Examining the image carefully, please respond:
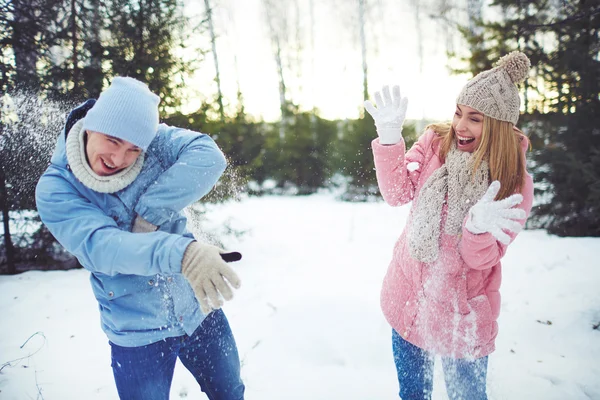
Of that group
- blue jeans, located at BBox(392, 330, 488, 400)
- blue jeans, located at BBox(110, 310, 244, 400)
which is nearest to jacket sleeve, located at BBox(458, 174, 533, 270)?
blue jeans, located at BBox(392, 330, 488, 400)

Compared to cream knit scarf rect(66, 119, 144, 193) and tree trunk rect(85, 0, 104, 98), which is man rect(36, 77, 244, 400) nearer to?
cream knit scarf rect(66, 119, 144, 193)

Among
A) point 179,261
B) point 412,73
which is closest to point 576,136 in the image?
point 179,261

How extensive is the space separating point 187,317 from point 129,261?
0.45 metres

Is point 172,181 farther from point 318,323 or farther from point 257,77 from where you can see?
point 257,77

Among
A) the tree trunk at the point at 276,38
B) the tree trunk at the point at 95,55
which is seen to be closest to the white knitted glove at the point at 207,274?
the tree trunk at the point at 95,55

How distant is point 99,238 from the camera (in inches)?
46.5

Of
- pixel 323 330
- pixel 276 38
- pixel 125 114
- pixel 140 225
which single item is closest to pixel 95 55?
pixel 125 114

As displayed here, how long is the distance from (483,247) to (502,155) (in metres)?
0.44

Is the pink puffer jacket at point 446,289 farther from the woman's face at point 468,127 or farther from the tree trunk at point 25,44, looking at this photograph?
the tree trunk at point 25,44

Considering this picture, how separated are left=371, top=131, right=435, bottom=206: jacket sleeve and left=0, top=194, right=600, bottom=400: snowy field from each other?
162cm

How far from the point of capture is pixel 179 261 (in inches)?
44.5

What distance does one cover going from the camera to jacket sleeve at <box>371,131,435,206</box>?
1.79 metres

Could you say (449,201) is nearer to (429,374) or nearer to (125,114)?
(429,374)

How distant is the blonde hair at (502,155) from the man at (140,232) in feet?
4.00
